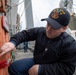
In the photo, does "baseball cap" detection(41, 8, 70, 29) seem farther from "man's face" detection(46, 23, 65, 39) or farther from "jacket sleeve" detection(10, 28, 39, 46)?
"jacket sleeve" detection(10, 28, 39, 46)

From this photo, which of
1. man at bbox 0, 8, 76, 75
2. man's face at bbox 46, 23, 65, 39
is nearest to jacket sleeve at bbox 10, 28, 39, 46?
man at bbox 0, 8, 76, 75

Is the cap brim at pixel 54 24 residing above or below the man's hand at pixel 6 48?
above

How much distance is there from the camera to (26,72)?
1316 millimetres

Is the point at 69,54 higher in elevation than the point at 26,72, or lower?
higher

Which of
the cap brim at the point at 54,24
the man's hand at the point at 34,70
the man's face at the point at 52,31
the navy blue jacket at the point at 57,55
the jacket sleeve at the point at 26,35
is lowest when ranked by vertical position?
the man's hand at the point at 34,70

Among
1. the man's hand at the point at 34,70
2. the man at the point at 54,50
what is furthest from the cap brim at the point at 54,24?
the man's hand at the point at 34,70

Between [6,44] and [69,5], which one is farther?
[69,5]

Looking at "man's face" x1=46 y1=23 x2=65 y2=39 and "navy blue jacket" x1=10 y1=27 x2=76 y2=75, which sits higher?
"man's face" x1=46 y1=23 x2=65 y2=39

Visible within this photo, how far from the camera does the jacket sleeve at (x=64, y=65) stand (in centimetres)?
121

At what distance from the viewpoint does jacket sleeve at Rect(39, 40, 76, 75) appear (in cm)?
121

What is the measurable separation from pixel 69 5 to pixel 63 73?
6.08 meters

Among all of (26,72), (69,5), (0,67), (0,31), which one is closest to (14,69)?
(26,72)

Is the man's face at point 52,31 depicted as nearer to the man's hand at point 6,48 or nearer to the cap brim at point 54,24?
the cap brim at point 54,24

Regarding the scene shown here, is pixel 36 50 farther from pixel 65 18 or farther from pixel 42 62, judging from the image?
pixel 65 18
